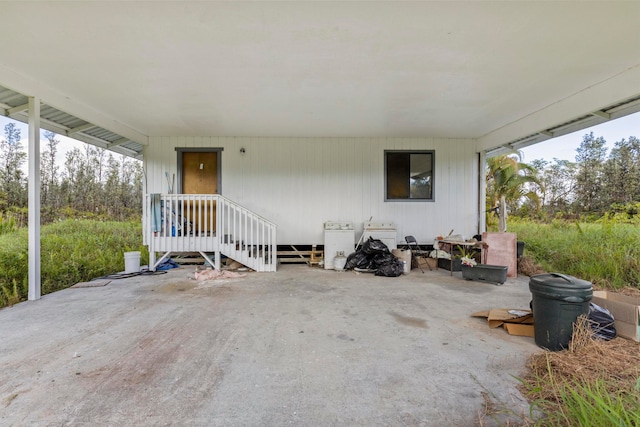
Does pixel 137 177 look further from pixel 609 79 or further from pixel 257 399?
pixel 609 79

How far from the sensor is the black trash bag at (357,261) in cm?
574

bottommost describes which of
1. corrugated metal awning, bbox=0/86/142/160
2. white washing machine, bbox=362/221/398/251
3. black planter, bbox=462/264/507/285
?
black planter, bbox=462/264/507/285

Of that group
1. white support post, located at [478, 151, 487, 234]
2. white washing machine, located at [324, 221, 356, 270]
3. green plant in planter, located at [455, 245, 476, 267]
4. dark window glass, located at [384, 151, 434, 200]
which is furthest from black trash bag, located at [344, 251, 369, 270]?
white support post, located at [478, 151, 487, 234]

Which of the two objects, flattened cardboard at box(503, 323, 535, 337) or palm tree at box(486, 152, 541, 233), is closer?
flattened cardboard at box(503, 323, 535, 337)

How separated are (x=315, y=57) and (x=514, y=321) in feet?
11.4

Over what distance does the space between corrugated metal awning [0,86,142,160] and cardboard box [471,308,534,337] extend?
675cm

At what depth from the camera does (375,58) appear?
307cm

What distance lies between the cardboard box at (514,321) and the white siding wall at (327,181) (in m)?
3.69

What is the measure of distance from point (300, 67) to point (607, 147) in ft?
39.3

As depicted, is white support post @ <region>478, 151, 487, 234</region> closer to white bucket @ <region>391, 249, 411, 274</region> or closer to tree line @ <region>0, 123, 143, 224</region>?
white bucket @ <region>391, 249, 411, 274</region>

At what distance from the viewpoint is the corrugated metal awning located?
4.10m

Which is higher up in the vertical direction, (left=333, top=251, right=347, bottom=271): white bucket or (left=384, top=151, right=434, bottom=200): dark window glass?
(left=384, top=151, right=434, bottom=200): dark window glass

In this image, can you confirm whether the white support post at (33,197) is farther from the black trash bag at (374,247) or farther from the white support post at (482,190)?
the white support post at (482,190)

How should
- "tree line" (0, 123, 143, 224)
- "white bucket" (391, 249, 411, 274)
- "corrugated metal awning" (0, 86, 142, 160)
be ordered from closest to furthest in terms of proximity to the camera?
1. "corrugated metal awning" (0, 86, 142, 160)
2. "white bucket" (391, 249, 411, 274)
3. "tree line" (0, 123, 143, 224)
